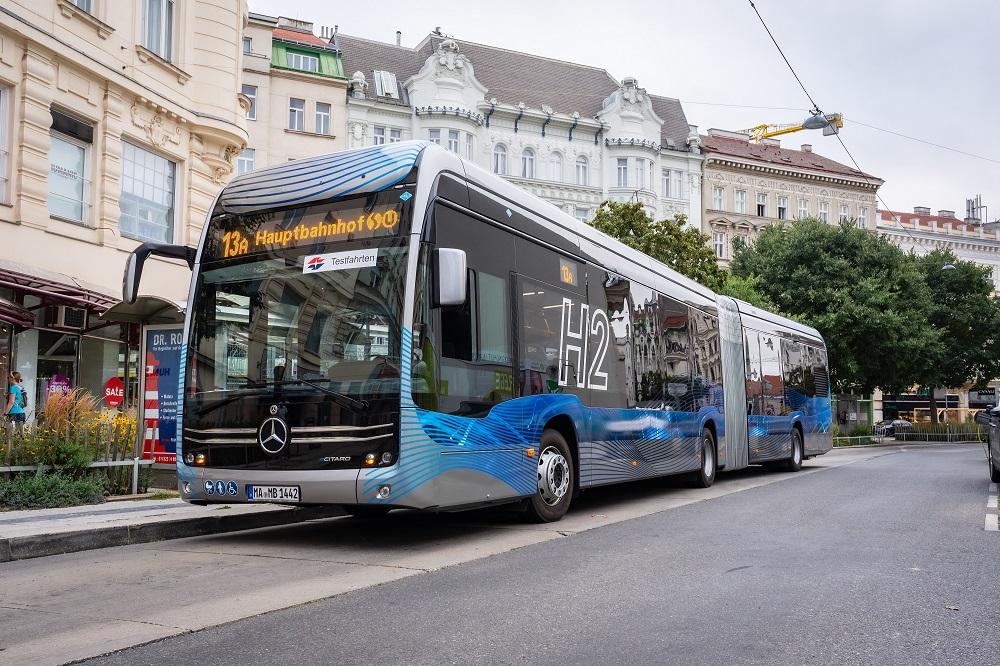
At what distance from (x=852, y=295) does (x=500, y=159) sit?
18.4 metres

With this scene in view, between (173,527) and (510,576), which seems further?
(173,527)

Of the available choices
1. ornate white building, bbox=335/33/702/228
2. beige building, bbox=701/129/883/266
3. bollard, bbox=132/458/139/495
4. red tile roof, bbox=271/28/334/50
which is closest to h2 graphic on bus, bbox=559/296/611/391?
bollard, bbox=132/458/139/495

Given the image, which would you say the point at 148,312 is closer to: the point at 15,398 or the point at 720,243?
the point at 15,398

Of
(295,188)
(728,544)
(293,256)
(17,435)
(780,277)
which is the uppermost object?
(780,277)

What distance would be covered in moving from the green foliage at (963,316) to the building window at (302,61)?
1326 inches

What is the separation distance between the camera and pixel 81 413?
1151 cm

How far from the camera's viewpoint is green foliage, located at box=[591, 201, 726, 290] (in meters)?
33.2

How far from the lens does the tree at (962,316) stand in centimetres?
5159

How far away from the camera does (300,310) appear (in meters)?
8.06

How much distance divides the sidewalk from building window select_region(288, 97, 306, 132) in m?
31.0

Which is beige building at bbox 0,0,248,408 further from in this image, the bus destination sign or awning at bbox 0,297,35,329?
the bus destination sign

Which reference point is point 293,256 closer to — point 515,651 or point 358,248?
point 358,248

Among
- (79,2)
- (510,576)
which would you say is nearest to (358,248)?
(510,576)

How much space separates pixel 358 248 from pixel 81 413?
5.51 meters
